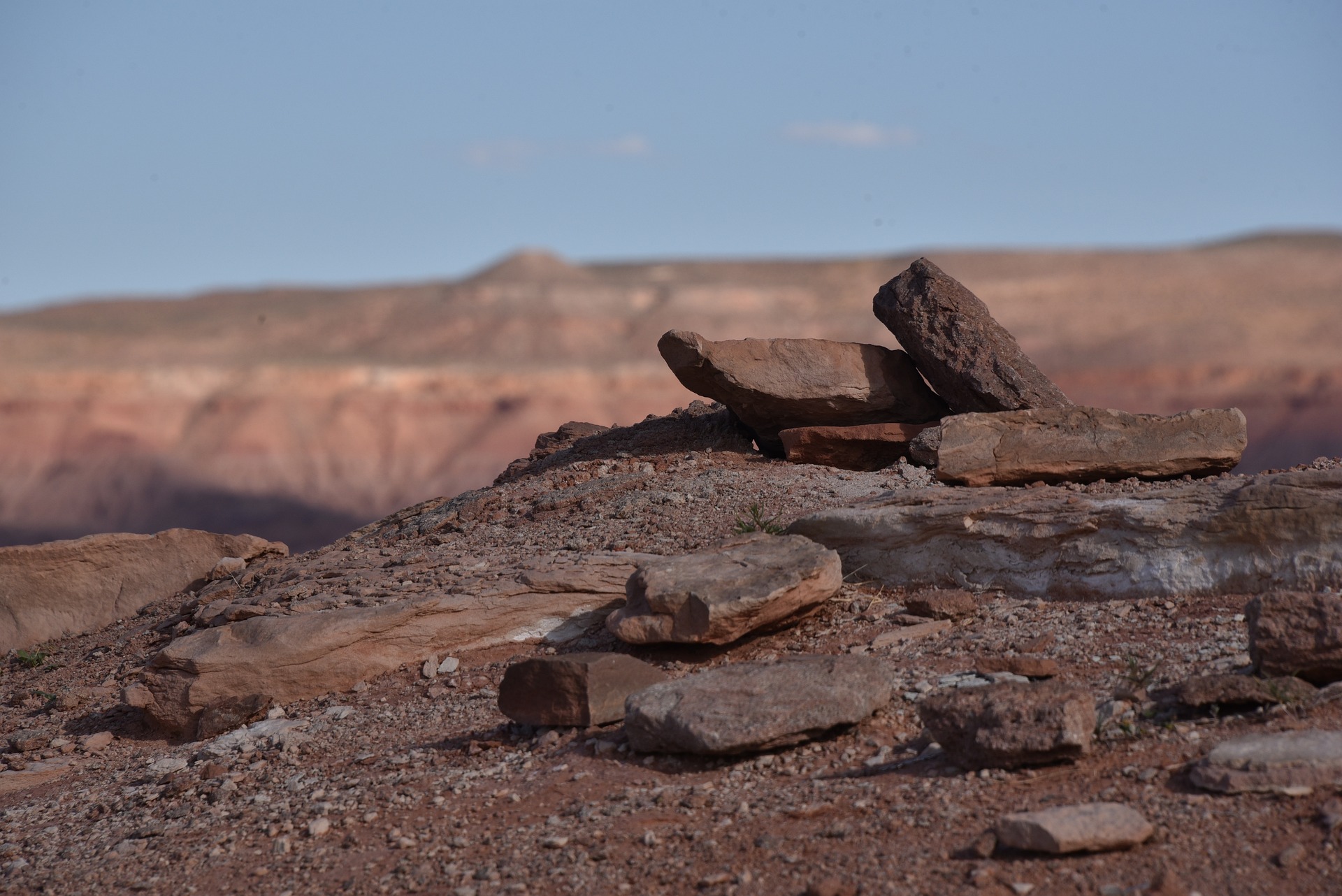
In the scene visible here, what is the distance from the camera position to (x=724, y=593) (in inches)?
194

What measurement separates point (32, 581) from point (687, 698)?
647 cm

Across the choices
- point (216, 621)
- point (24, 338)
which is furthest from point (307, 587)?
point (24, 338)

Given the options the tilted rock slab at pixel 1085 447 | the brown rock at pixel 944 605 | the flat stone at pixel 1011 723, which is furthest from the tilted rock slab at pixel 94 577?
the flat stone at pixel 1011 723

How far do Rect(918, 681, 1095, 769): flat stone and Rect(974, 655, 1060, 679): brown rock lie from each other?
60 centimetres

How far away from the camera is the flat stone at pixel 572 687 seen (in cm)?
455

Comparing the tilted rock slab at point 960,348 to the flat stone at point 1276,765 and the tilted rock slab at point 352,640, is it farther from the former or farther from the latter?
the flat stone at point 1276,765

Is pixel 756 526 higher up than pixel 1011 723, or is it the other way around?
pixel 756 526

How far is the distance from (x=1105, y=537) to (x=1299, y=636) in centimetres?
138

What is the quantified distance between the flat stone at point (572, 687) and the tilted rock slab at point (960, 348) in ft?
12.0

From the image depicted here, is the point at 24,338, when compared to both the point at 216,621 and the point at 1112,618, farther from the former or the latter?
the point at 1112,618

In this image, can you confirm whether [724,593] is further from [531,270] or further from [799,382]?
[531,270]

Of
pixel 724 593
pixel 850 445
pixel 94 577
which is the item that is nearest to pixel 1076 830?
pixel 724 593

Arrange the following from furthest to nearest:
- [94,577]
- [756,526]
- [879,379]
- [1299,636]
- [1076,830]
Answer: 1. [94,577]
2. [879,379]
3. [756,526]
4. [1299,636]
5. [1076,830]

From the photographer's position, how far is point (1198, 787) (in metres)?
3.40
